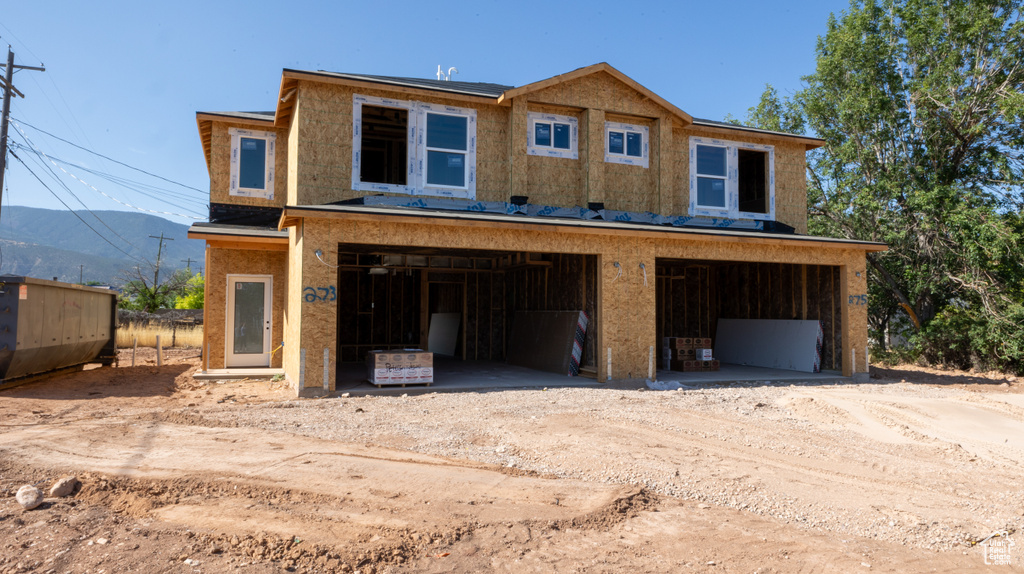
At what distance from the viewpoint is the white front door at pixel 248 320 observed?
14711 millimetres

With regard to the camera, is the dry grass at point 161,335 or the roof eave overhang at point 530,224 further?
the dry grass at point 161,335

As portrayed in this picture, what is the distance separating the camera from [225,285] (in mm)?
14602

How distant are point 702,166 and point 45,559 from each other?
16.0 metres

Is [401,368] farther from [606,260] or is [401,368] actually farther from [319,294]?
[606,260]

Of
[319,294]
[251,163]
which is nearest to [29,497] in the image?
[319,294]

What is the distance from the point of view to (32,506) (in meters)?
4.96

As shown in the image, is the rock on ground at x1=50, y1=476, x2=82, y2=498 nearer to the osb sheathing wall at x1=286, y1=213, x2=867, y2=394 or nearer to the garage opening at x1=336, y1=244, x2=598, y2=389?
the osb sheathing wall at x1=286, y1=213, x2=867, y2=394

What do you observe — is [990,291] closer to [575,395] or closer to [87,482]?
[575,395]

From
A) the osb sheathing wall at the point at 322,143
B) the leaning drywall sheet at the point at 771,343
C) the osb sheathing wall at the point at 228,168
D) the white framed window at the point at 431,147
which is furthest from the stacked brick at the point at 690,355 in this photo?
the osb sheathing wall at the point at 228,168

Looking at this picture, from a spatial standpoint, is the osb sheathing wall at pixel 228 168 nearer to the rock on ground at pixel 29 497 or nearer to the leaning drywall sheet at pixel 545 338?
the leaning drywall sheet at pixel 545 338

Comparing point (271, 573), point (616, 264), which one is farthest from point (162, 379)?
point (271, 573)

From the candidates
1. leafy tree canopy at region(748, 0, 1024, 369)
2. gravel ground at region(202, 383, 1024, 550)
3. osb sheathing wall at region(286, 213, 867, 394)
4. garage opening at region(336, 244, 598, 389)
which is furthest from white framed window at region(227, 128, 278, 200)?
leafy tree canopy at region(748, 0, 1024, 369)

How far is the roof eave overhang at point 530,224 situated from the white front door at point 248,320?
10.7ft

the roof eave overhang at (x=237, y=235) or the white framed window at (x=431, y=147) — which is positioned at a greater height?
the white framed window at (x=431, y=147)
